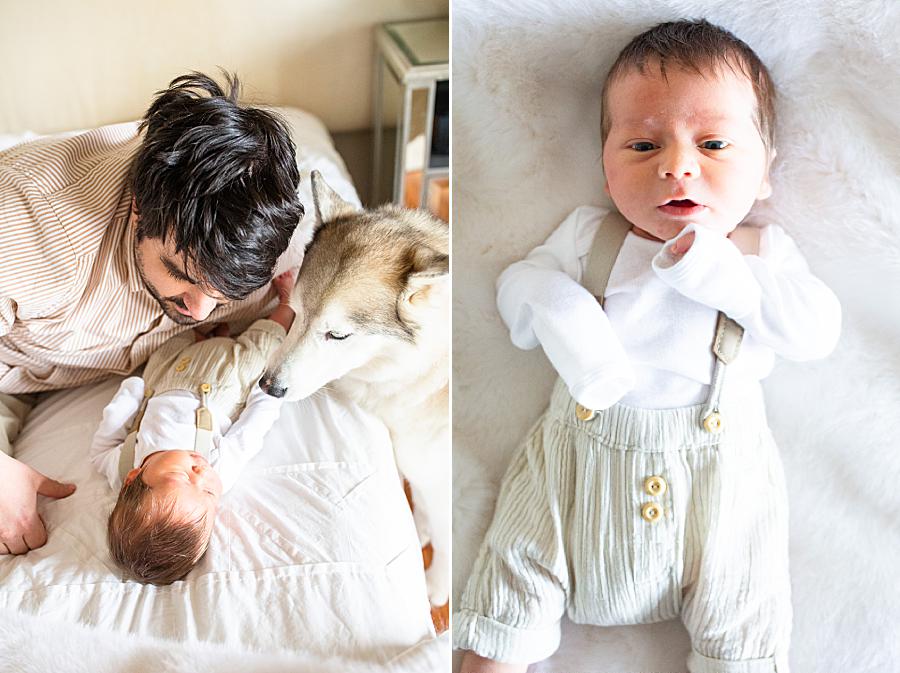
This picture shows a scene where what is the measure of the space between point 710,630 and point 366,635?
13.8 inches

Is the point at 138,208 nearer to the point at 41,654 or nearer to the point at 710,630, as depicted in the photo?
the point at 41,654

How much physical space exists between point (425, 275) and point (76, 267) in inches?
10.9

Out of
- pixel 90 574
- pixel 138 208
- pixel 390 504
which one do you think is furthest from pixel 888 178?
pixel 90 574

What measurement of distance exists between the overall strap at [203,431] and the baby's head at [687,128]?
438 millimetres

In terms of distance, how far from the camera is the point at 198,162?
1.97ft

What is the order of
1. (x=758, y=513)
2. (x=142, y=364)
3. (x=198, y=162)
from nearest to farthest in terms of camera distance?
(x=198, y=162), (x=142, y=364), (x=758, y=513)

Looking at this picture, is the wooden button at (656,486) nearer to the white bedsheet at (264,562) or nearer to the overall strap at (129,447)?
the white bedsheet at (264,562)

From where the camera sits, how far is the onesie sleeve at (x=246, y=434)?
2.26ft

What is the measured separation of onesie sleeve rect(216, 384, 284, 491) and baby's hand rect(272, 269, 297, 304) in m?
0.08

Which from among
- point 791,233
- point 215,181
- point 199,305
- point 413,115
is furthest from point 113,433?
point 791,233

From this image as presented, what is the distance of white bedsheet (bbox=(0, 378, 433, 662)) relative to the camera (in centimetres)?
65

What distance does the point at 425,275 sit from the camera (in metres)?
0.69

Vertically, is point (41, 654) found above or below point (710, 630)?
above

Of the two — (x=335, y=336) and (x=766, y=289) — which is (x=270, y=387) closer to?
(x=335, y=336)
